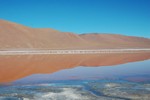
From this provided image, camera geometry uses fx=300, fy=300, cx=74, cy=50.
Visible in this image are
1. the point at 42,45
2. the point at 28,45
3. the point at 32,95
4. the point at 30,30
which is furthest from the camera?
the point at 30,30

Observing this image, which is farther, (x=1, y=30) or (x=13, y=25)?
(x=13, y=25)

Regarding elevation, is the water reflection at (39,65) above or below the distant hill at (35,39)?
below

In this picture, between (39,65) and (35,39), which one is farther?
(35,39)

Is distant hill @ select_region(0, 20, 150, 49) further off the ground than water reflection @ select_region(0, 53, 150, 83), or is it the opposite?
distant hill @ select_region(0, 20, 150, 49)

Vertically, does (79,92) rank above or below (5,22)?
below

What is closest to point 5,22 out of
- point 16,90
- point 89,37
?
point 89,37

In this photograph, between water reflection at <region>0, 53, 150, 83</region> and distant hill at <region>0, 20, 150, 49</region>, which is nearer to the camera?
water reflection at <region>0, 53, 150, 83</region>

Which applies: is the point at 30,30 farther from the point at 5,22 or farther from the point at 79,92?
the point at 79,92

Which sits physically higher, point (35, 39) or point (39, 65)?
point (35, 39)

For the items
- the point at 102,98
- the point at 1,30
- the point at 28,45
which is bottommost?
the point at 102,98

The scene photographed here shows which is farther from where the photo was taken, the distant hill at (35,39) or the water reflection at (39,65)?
the distant hill at (35,39)

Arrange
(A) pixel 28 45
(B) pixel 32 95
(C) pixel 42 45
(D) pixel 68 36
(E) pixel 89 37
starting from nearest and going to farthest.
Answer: (B) pixel 32 95
(A) pixel 28 45
(C) pixel 42 45
(D) pixel 68 36
(E) pixel 89 37
